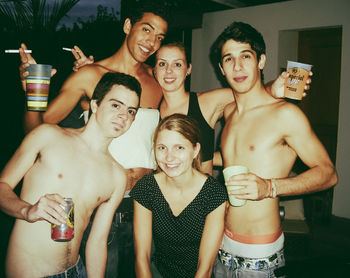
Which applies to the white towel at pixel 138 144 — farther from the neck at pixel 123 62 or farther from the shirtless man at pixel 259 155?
the shirtless man at pixel 259 155

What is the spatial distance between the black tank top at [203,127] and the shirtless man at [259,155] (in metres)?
0.32

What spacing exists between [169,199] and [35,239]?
959mm

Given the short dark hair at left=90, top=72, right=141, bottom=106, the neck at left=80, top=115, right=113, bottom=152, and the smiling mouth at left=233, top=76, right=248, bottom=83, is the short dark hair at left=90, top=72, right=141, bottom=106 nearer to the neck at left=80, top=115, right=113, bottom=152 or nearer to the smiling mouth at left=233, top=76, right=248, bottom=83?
the neck at left=80, top=115, right=113, bottom=152

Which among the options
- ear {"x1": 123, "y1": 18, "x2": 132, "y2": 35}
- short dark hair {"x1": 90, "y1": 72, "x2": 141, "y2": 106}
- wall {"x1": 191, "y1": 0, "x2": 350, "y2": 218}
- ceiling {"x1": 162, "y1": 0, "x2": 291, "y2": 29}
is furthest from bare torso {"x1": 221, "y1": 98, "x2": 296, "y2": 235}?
wall {"x1": 191, "y1": 0, "x2": 350, "y2": 218}

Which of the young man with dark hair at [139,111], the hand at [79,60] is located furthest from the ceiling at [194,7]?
the hand at [79,60]

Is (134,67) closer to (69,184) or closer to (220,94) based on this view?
(220,94)

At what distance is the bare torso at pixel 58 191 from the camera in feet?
6.40

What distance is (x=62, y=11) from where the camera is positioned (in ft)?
9.50

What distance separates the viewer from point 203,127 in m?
2.62

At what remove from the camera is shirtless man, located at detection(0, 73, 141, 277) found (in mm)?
1933

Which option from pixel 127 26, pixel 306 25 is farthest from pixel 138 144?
pixel 306 25

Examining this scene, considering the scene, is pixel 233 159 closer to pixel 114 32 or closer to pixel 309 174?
pixel 309 174

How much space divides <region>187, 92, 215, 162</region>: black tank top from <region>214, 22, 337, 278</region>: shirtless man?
1.05ft

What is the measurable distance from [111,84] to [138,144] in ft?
1.76
